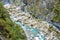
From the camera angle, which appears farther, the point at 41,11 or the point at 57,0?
the point at 41,11

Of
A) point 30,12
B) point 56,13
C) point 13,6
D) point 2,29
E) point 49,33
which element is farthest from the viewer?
point 13,6

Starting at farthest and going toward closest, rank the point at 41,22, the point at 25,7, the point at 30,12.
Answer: the point at 25,7 → the point at 30,12 → the point at 41,22

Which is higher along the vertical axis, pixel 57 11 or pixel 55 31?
pixel 57 11

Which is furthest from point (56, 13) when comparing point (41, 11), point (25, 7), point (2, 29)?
point (2, 29)

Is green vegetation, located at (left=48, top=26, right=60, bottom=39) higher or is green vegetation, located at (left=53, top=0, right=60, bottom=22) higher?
green vegetation, located at (left=53, top=0, right=60, bottom=22)

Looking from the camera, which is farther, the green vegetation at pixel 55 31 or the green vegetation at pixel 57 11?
the green vegetation at pixel 57 11

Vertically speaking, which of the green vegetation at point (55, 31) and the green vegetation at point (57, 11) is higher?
the green vegetation at point (57, 11)

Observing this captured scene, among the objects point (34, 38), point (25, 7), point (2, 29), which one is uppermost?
point (25, 7)

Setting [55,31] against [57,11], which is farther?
[57,11]

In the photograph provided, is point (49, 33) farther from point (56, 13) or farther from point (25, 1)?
point (25, 1)

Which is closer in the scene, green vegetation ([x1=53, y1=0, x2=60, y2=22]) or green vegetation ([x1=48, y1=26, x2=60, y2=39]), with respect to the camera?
green vegetation ([x1=48, y1=26, x2=60, y2=39])

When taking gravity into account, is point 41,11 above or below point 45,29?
above
